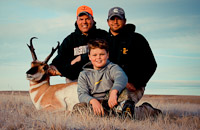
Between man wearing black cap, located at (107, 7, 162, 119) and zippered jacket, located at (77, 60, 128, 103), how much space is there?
122 centimetres

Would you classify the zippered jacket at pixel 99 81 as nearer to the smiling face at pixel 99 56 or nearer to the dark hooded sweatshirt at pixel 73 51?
the smiling face at pixel 99 56

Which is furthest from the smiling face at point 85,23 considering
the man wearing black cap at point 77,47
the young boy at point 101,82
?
the young boy at point 101,82

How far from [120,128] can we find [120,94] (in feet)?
3.00

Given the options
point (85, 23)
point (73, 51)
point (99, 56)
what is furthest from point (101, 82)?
point (73, 51)

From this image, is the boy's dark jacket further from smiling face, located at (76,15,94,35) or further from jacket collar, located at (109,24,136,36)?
smiling face, located at (76,15,94,35)

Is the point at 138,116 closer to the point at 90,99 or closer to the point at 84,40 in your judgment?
the point at 90,99

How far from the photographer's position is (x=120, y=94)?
13.9 feet

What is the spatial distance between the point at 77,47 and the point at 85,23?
2.47 feet

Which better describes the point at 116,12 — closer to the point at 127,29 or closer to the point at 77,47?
the point at 127,29

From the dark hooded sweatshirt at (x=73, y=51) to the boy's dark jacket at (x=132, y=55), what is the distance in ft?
2.62

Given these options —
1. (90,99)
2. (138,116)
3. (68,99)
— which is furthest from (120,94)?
(68,99)

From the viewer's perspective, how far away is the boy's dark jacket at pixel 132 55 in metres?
5.68

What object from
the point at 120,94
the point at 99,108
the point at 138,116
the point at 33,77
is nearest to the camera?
the point at 99,108

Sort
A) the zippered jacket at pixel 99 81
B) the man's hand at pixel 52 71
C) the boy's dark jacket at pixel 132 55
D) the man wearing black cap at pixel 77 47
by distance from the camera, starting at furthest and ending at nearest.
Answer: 1. the man wearing black cap at pixel 77 47
2. the man's hand at pixel 52 71
3. the boy's dark jacket at pixel 132 55
4. the zippered jacket at pixel 99 81
